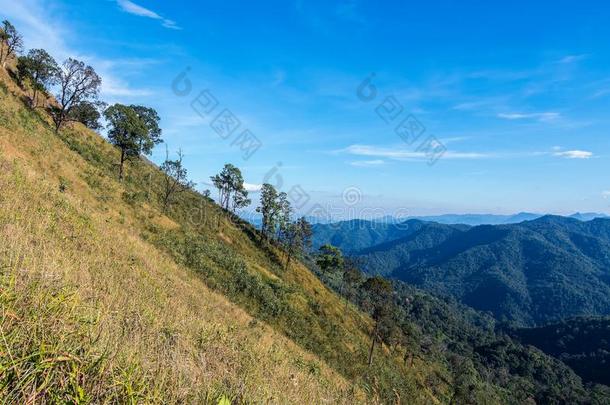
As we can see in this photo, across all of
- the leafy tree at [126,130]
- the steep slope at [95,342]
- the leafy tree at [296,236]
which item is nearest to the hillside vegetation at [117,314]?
the steep slope at [95,342]

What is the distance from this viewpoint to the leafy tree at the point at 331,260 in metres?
102

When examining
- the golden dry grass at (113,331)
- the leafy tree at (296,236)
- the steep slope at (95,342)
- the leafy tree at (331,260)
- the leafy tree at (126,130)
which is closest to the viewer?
the steep slope at (95,342)

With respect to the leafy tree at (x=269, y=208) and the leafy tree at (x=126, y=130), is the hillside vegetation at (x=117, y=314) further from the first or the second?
the leafy tree at (x=269, y=208)

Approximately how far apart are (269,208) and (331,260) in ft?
78.6

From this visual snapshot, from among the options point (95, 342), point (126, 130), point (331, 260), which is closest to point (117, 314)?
point (95, 342)

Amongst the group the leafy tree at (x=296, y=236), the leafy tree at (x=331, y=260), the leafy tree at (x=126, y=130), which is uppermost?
the leafy tree at (x=126, y=130)

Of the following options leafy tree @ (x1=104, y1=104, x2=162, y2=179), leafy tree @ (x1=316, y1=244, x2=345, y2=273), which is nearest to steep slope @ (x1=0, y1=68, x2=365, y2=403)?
leafy tree @ (x1=104, y1=104, x2=162, y2=179)

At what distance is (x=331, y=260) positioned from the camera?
102 metres

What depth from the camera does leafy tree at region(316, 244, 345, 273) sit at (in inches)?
4011

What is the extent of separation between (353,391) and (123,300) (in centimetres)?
653

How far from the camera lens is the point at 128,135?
4978 cm

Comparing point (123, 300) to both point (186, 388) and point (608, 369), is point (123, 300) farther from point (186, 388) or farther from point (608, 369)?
point (608, 369)

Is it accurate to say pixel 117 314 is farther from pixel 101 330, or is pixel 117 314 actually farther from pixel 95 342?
pixel 95 342

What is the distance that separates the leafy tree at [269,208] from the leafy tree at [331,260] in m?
18.9
